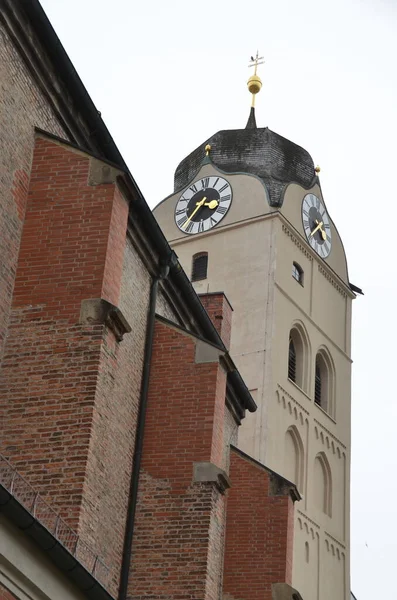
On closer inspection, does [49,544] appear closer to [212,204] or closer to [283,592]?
[283,592]

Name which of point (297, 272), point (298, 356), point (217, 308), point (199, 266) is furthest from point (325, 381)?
point (217, 308)

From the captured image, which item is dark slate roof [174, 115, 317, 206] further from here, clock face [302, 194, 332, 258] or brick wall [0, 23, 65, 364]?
brick wall [0, 23, 65, 364]

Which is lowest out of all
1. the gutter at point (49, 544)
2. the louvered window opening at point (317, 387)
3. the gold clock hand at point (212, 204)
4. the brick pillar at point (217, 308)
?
the gutter at point (49, 544)

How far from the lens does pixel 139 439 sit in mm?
16281

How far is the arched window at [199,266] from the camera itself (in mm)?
41406

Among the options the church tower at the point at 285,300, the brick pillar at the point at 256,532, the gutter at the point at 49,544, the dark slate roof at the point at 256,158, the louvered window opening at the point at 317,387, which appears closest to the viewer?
the gutter at the point at 49,544

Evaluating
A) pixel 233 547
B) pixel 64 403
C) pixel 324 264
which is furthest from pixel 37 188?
pixel 324 264

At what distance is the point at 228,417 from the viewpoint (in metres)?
21.6

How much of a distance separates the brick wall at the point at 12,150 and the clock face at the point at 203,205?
90.2 ft

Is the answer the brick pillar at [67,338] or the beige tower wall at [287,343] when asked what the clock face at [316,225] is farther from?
the brick pillar at [67,338]

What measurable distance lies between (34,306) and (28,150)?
6.25 feet

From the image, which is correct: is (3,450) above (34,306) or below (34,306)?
below

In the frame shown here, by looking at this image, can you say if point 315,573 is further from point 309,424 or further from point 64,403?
point 64,403

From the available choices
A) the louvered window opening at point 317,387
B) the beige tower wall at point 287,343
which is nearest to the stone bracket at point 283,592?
the beige tower wall at point 287,343
